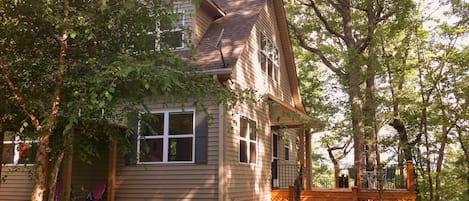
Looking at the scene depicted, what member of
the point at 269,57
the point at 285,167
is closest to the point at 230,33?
the point at 269,57

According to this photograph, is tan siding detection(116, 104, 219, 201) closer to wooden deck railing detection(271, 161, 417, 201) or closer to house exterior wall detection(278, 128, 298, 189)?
wooden deck railing detection(271, 161, 417, 201)

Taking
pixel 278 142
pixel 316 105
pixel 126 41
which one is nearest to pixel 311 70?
pixel 316 105

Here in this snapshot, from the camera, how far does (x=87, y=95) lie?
5.16 m

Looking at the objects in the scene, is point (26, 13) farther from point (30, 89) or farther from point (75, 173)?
point (75, 173)

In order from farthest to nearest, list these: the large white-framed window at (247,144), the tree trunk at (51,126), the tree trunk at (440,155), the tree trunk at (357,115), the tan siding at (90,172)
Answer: the tree trunk at (357,115) < the tree trunk at (440,155) < the large white-framed window at (247,144) < the tan siding at (90,172) < the tree trunk at (51,126)

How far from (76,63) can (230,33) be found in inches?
220

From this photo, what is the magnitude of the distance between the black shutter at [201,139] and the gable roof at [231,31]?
3.68 ft

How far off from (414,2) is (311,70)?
10.6m

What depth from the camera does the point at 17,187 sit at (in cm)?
982

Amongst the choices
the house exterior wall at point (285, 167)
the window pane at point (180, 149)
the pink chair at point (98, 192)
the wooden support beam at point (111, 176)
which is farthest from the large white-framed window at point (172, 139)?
the house exterior wall at point (285, 167)

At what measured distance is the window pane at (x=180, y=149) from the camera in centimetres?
920

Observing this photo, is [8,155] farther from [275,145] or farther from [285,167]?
[285,167]

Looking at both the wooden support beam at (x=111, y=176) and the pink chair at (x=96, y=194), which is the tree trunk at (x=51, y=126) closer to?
the wooden support beam at (x=111, y=176)

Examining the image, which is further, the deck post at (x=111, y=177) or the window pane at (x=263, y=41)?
the window pane at (x=263, y=41)
